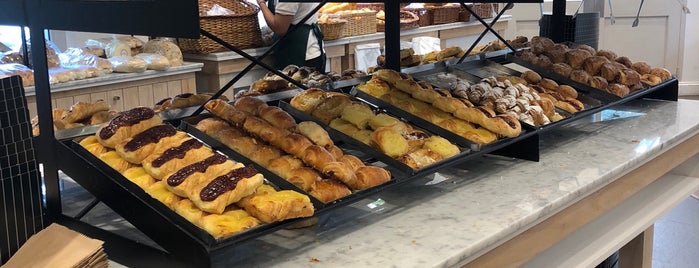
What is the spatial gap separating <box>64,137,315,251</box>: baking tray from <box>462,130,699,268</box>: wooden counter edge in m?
0.45

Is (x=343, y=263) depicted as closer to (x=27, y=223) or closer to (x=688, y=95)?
(x=27, y=223)

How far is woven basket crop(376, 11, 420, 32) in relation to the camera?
5.45 m

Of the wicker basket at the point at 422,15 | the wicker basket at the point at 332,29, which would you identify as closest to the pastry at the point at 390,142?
the wicker basket at the point at 332,29

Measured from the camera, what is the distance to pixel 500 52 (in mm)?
2643

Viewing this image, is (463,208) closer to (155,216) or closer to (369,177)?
(369,177)

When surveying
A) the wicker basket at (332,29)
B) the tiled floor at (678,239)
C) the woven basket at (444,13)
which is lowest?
the tiled floor at (678,239)

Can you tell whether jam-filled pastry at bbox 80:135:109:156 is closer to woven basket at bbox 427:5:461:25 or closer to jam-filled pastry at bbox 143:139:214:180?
jam-filled pastry at bbox 143:139:214:180

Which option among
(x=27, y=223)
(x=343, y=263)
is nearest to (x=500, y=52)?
(x=343, y=263)

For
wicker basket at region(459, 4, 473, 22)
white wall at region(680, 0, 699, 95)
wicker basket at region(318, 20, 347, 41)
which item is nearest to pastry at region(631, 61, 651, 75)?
wicker basket at region(318, 20, 347, 41)

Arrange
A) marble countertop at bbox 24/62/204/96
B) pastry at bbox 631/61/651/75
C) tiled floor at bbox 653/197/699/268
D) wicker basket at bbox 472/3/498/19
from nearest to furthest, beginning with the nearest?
pastry at bbox 631/61/651/75 < tiled floor at bbox 653/197/699/268 < marble countertop at bbox 24/62/204/96 < wicker basket at bbox 472/3/498/19

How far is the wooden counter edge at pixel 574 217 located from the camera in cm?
145

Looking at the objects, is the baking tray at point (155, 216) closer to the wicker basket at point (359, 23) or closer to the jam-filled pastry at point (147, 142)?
the jam-filled pastry at point (147, 142)

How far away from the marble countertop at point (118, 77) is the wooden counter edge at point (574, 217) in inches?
107

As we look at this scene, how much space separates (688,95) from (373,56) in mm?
3391
